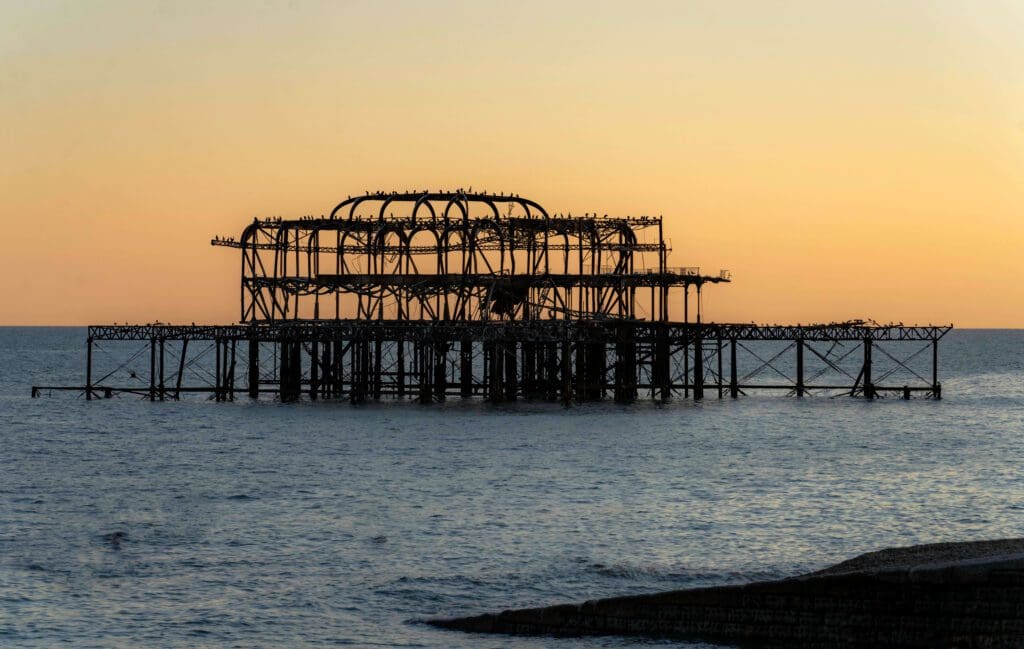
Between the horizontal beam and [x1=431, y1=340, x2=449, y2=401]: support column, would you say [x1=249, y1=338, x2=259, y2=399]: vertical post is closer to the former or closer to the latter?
the horizontal beam

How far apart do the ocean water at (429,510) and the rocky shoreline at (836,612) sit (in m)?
1.16

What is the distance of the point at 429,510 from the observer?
51.0 m

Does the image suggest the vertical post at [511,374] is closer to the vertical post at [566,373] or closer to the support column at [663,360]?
the vertical post at [566,373]

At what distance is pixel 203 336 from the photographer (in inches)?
3841

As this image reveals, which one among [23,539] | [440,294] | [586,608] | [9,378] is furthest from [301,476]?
[9,378]

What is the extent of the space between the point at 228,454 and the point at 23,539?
81.2 ft

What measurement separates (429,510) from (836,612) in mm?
24113

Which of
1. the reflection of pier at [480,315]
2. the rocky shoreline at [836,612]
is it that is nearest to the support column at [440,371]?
the reflection of pier at [480,315]

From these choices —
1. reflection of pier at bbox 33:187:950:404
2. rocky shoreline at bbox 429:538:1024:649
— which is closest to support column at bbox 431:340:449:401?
reflection of pier at bbox 33:187:950:404

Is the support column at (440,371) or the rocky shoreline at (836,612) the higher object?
the support column at (440,371)

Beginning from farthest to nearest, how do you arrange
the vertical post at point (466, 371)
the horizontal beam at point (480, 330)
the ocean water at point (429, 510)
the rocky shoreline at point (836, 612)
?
the vertical post at point (466, 371), the horizontal beam at point (480, 330), the ocean water at point (429, 510), the rocky shoreline at point (836, 612)

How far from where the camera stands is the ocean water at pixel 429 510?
36219 millimetres

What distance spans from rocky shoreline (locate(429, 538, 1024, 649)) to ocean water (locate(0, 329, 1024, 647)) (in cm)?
116

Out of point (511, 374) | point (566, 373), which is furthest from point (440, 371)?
point (566, 373)
